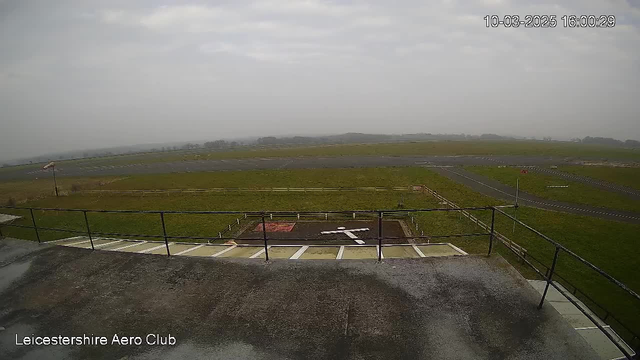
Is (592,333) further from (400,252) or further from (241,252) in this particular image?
(241,252)

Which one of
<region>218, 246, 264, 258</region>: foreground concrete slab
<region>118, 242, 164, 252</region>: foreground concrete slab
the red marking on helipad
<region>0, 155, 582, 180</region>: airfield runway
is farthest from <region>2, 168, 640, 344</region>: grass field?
<region>0, 155, 582, 180</region>: airfield runway

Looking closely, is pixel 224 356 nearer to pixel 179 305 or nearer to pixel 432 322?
pixel 179 305

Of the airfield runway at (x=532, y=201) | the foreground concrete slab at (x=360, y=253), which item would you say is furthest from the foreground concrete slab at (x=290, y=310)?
the airfield runway at (x=532, y=201)

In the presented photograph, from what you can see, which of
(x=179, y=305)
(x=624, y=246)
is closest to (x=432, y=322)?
(x=179, y=305)

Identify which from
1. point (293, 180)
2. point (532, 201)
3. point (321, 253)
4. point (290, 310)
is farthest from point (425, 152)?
point (290, 310)

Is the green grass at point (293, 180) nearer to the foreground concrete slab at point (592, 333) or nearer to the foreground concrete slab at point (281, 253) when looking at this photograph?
the foreground concrete slab at point (281, 253)
